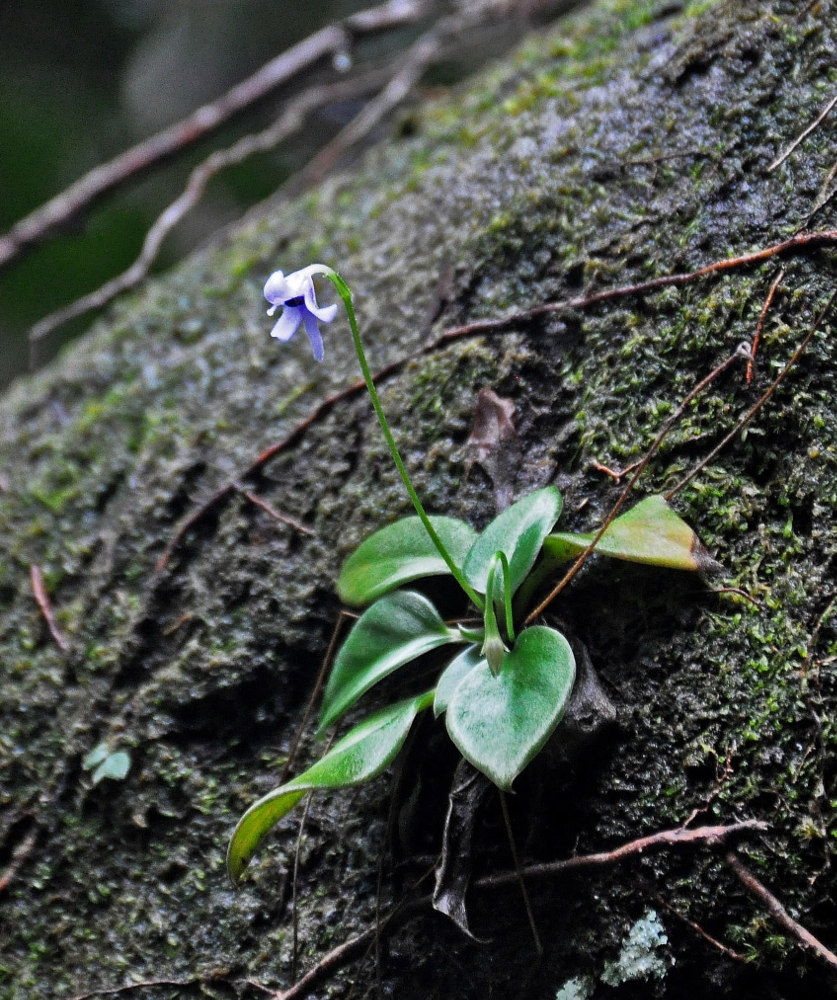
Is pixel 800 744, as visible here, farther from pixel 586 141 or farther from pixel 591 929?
pixel 586 141

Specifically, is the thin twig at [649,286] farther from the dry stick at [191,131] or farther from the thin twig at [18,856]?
the dry stick at [191,131]

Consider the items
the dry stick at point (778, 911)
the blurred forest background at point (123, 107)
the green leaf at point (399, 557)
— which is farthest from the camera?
the blurred forest background at point (123, 107)

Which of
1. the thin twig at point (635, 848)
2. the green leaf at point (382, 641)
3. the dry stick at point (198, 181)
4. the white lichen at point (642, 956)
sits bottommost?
the white lichen at point (642, 956)

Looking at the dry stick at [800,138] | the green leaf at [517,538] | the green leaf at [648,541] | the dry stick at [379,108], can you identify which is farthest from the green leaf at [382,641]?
the dry stick at [379,108]

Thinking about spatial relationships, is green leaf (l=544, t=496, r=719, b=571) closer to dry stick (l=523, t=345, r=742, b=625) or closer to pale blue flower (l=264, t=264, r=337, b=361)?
dry stick (l=523, t=345, r=742, b=625)

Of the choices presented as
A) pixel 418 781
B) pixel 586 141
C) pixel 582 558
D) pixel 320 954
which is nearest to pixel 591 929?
pixel 418 781

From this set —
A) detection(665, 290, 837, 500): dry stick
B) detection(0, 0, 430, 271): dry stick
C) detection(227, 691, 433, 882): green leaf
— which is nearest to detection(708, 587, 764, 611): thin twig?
detection(665, 290, 837, 500): dry stick

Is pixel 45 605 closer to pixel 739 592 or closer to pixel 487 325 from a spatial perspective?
pixel 487 325
